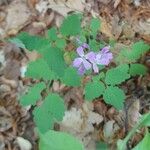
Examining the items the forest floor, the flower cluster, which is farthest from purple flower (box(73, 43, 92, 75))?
the forest floor

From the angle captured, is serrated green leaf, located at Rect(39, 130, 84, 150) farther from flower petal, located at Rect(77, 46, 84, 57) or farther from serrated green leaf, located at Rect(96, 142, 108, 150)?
flower petal, located at Rect(77, 46, 84, 57)

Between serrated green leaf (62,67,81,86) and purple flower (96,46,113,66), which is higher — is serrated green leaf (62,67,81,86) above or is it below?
below

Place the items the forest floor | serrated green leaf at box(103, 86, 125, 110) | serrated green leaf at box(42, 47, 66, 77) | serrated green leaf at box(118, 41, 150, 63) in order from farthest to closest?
the forest floor, serrated green leaf at box(118, 41, 150, 63), serrated green leaf at box(103, 86, 125, 110), serrated green leaf at box(42, 47, 66, 77)

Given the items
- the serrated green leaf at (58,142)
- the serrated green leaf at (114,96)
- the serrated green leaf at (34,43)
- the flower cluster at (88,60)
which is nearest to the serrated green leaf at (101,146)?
the serrated green leaf at (58,142)

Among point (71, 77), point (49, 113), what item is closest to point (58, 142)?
point (49, 113)

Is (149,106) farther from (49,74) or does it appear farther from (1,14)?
(1,14)
